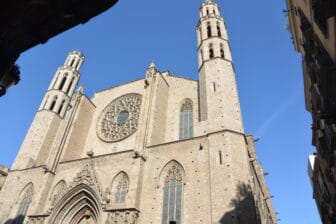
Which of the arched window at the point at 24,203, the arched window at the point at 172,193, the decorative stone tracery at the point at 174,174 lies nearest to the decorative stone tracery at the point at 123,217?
the arched window at the point at 172,193

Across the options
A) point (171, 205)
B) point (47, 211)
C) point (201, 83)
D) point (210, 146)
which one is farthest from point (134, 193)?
point (201, 83)

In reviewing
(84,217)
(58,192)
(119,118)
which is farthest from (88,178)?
(119,118)

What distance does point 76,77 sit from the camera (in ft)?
84.1

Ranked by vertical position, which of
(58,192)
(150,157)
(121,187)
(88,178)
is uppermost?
(150,157)

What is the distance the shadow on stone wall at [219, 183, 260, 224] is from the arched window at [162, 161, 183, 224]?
2367 millimetres

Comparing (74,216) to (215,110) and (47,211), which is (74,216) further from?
(215,110)

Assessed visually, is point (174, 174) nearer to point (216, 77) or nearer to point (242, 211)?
point (242, 211)

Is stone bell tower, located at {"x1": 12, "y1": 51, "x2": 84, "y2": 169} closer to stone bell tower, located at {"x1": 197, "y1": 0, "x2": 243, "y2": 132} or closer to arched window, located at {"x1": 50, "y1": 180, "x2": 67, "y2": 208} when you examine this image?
arched window, located at {"x1": 50, "y1": 180, "x2": 67, "y2": 208}

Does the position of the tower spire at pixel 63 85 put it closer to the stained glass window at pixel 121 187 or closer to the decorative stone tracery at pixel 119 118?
the decorative stone tracery at pixel 119 118

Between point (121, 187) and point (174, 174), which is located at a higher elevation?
point (174, 174)

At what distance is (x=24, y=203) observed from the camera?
1628 centimetres

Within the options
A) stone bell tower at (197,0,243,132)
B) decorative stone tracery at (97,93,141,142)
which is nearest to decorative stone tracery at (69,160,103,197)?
decorative stone tracery at (97,93,141,142)

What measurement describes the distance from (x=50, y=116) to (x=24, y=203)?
7384mm

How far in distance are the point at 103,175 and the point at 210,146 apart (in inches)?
251
